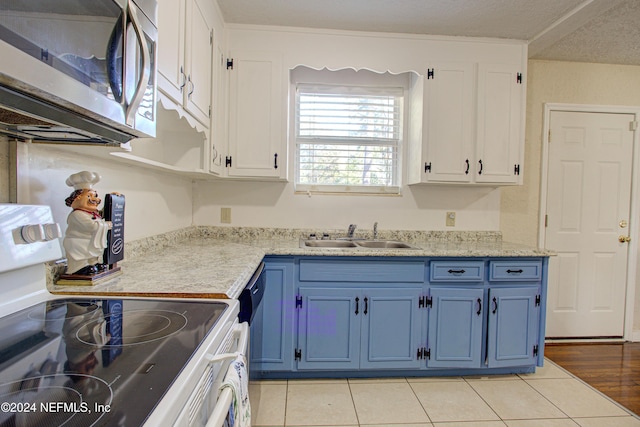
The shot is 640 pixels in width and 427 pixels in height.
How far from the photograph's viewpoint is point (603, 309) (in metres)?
2.82

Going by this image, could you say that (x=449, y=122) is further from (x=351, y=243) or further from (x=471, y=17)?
(x=351, y=243)

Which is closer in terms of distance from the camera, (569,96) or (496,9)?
(496,9)

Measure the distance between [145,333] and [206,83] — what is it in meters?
1.54

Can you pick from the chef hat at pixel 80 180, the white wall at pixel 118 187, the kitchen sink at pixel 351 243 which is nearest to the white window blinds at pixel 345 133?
the kitchen sink at pixel 351 243

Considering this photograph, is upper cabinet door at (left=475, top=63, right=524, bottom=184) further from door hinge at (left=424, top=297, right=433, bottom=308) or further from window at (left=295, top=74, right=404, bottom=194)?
door hinge at (left=424, top=297, right=433, bottom=308)

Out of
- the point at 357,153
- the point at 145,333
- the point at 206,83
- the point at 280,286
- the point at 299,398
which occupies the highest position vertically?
the point at 206,83

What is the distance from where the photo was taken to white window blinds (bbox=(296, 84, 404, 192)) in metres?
2.63

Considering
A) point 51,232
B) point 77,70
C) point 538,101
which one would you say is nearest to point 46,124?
point 77,70

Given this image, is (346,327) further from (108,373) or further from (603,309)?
(603,309)

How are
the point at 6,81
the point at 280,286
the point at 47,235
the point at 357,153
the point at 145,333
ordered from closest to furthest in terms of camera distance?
the point at 6,81, the point at 145,333, the point at 47,235, the point at 280,286, the point at 357,153

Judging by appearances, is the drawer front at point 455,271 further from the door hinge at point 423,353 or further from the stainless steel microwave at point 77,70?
the stainless steel microwave at point 77,70

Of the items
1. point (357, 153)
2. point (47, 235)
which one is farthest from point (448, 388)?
point (47, 235)

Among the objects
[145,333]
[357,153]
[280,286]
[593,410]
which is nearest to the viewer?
[145,333]

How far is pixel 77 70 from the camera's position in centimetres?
67
